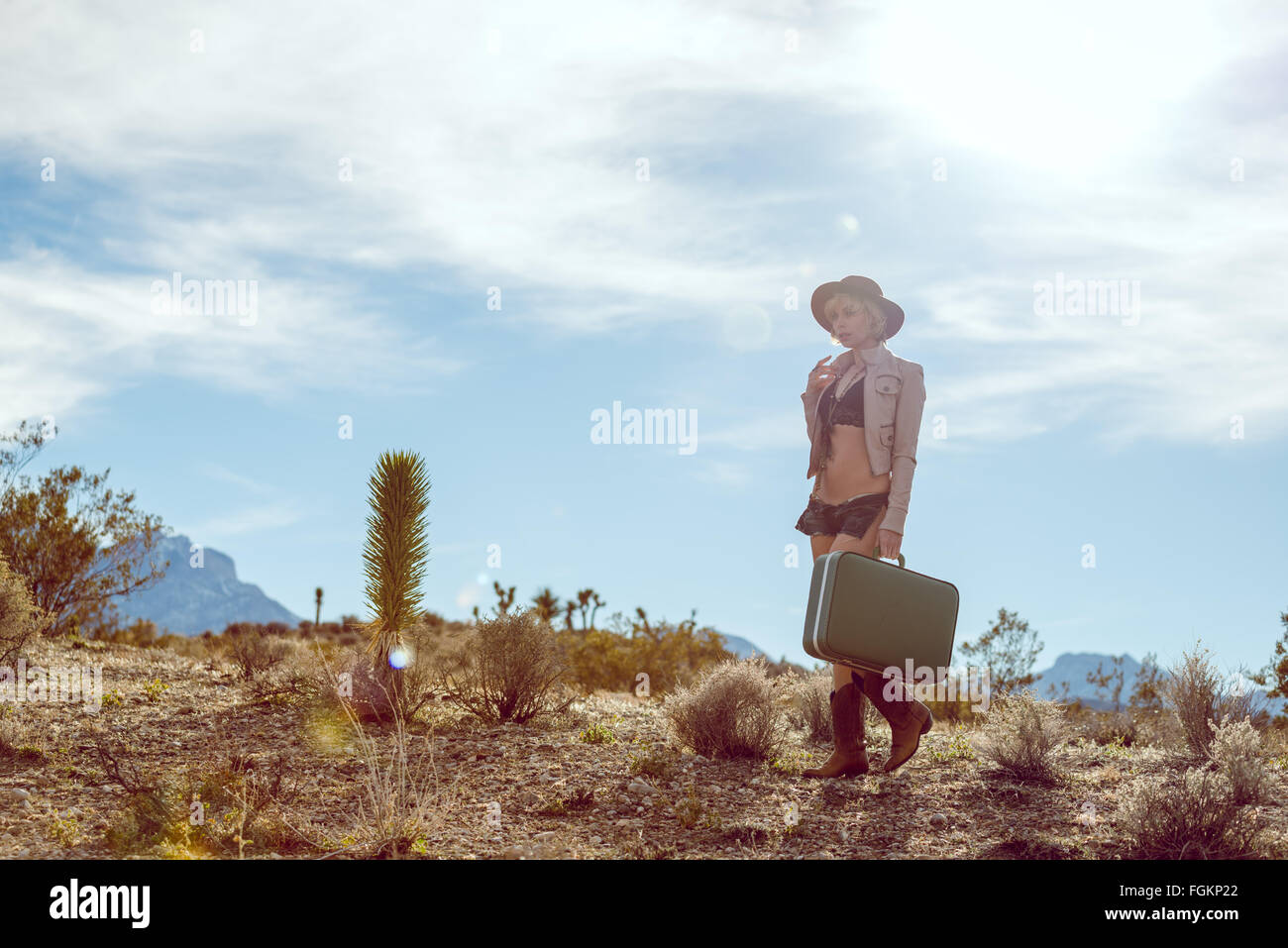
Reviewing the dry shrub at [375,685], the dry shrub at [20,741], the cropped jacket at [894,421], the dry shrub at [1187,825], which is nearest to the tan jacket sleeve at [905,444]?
the cropped jacket at [894,421]

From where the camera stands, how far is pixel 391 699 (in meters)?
8.45

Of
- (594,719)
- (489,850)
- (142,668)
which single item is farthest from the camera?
(142,668)

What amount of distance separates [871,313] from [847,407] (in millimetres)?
713

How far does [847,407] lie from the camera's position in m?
6.78

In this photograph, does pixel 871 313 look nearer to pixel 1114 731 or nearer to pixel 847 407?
pixel 847 407

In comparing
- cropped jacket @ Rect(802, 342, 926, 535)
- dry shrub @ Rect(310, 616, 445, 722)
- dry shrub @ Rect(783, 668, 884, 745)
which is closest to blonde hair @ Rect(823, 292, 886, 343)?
cropped jacket @ Rect(802, 342, 926, 535)

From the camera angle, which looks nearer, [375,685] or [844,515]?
[844,515]

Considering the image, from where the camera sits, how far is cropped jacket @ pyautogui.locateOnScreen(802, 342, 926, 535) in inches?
258

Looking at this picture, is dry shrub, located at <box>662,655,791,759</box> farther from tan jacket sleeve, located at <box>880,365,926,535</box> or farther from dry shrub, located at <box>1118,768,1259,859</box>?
dry shrub, located at <box>1118,768,1259,859</box>

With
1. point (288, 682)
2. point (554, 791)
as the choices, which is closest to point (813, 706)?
point (554, 791)

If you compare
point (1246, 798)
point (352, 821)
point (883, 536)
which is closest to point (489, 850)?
point (352, 821)

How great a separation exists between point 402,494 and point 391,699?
5.89 ft
